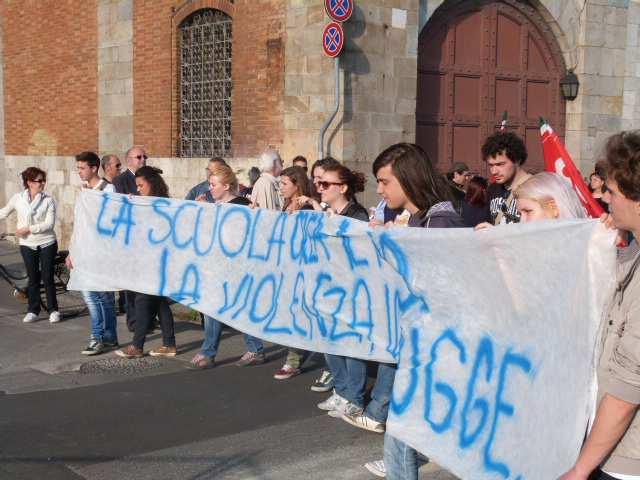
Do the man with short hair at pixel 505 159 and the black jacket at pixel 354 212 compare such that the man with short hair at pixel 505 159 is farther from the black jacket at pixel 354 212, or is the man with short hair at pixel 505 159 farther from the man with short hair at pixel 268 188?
the man with short hair at pixel 268 188

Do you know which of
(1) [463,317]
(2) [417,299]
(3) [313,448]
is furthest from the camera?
(3) [313,448]

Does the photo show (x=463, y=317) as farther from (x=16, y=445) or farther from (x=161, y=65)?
(x=161, y=65)

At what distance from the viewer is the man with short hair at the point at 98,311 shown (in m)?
7.86

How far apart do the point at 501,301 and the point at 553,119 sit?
11148 mm

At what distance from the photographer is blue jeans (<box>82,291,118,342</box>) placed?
7823 mm

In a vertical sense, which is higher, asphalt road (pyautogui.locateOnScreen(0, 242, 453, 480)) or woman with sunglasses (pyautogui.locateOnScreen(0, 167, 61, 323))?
woman with sunglasses (pyautogui.locateOnScreen(0, 167, 61, 323))

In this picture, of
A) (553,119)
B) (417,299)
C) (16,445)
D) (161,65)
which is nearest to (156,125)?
(161,65)

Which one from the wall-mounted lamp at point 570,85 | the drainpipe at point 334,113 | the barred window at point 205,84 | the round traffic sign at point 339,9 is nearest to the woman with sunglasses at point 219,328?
the drainpipe at point 334,113

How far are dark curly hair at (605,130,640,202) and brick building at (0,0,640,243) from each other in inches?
342

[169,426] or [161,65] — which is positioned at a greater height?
[161,65]

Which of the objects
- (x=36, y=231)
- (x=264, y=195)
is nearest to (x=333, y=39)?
(x=264, y=195)

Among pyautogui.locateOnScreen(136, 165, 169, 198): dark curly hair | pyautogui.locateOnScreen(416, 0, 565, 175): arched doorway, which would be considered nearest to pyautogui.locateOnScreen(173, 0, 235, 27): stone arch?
pyautogui.locateOnScreen(416, 0, 565, 175): arched doorway

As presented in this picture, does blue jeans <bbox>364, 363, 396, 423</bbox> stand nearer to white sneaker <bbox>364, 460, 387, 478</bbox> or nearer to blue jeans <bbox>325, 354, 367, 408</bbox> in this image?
blue jeans <bbox>325, 354, 367, 408</bbox>

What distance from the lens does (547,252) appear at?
3275mm
